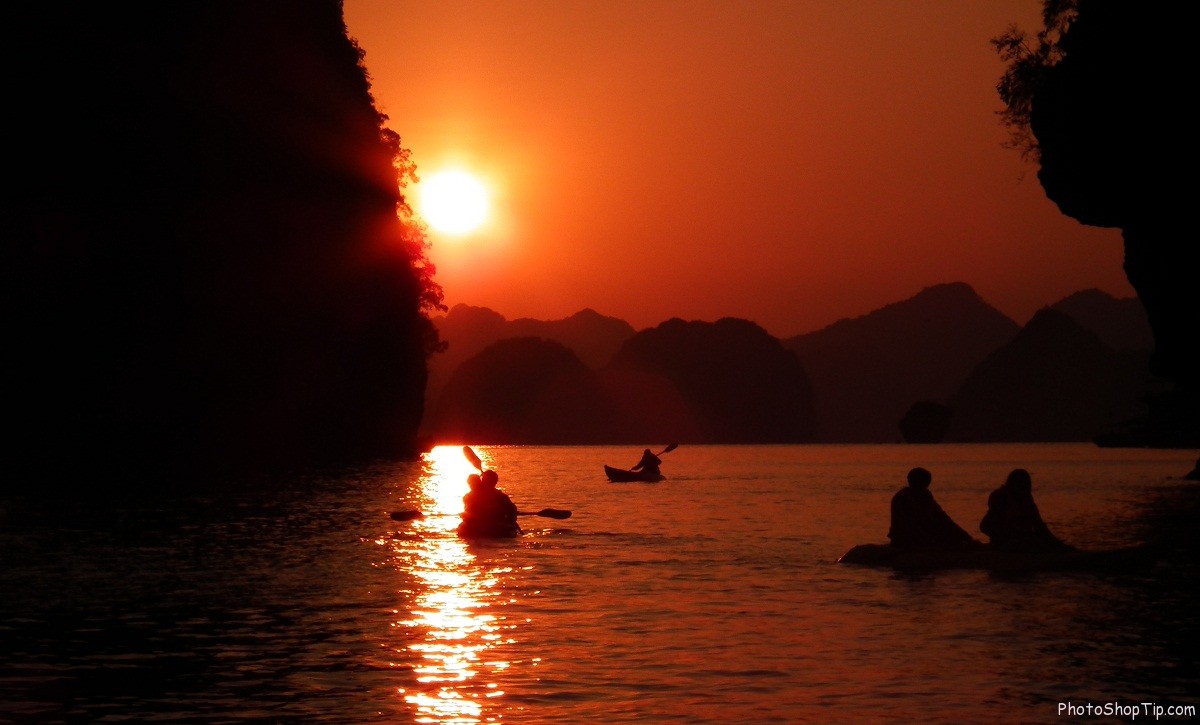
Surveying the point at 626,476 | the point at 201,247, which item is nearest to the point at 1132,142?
the point at 626,476

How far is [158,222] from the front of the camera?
216 feet

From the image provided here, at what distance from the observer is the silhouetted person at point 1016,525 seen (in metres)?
23.3

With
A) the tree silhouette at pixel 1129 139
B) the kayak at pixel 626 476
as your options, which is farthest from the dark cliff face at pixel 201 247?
the tree silhouette at pixel 1129 139

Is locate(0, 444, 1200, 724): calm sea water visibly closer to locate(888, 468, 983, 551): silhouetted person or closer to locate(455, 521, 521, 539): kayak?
locate(455, 521, 521, 539): kayak

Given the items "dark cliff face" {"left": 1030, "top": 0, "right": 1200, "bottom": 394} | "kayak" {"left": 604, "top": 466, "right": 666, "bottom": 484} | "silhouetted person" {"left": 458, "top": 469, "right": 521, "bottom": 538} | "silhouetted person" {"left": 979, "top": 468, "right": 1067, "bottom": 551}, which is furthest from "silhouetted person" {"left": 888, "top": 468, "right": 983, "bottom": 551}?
"kayak" {"left": 604, "top": 466, "right": 666, "bottom": 484}

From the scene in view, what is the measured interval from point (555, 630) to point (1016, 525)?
34.2 ft

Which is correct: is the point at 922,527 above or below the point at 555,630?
above

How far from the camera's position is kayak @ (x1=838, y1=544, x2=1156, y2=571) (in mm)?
22891

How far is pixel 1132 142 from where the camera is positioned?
3297 centimetres

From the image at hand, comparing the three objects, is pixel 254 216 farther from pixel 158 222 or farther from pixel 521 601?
pixel 521 601

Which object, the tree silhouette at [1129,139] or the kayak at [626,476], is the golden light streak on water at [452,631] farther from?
the kayak at [626,476]

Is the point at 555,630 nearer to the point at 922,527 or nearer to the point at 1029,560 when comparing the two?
the point at 922,527

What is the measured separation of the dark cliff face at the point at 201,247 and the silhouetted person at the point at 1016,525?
153 ft

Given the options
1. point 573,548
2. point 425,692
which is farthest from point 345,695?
point 573,548
